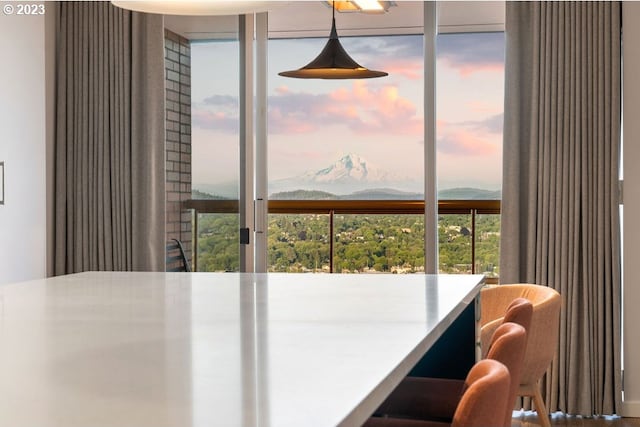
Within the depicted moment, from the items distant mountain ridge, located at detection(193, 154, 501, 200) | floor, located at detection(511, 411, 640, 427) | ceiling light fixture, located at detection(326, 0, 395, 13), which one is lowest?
floor, located at detection(511, 411, 640, 427)

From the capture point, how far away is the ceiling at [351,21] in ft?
18.0

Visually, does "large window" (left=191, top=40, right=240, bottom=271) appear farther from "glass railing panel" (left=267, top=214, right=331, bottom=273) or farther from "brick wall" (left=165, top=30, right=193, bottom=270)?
"glass railing panel" (left=267, top=214, right=331, bottom=273)

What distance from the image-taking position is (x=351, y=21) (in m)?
7.51

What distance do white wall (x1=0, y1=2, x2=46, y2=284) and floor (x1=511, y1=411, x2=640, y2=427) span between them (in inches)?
113

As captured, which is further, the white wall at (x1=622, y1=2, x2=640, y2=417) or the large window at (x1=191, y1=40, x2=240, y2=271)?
the large window at (x1=191, y1=40, x2=240, y2=271)

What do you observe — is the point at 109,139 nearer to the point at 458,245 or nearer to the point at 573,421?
the point at 458,245

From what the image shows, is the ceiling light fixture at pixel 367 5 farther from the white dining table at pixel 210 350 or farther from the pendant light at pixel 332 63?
the white dining table at pixel 210 350

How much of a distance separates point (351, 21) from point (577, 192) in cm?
310

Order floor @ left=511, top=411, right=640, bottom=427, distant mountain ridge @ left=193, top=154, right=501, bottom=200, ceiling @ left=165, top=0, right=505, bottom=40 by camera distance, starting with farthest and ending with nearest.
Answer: distant mountain ridge @ left=193, top=154, right=501, bottom=200 < ceiling @ left=165, top=0, right=505, bottom=40 < floor @ left=511, top=411, right=640, bottom=427

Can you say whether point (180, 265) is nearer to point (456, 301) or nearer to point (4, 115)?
point (4, 115)

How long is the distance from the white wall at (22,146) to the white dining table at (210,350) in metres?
2.58

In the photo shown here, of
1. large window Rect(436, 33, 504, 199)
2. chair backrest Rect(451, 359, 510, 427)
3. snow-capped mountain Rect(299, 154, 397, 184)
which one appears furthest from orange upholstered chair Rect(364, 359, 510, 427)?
snow-capped mountain Rect(299, 154, 397, 184)

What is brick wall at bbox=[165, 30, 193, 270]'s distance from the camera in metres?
Answer: 5.69

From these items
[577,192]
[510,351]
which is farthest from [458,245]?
[510,351]
